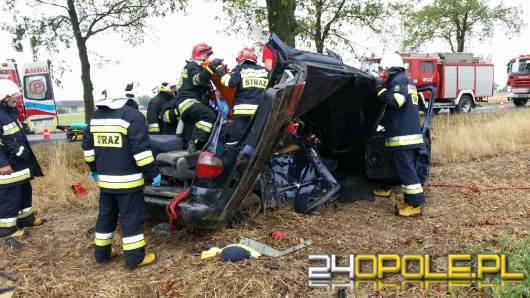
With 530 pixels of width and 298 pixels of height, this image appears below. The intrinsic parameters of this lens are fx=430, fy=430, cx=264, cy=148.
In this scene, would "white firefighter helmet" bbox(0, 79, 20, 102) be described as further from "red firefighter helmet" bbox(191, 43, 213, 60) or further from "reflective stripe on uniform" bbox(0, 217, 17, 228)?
"red firefighter helmet" bbox(191, 43, 213, 60)

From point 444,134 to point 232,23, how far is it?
23.2 ft

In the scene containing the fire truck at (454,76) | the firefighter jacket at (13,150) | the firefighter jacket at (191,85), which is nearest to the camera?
the firefighter jacket at (13,150)

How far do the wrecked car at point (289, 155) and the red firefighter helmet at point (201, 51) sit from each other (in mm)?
1229

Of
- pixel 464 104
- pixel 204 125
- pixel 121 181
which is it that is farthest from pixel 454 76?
pixel 121 181

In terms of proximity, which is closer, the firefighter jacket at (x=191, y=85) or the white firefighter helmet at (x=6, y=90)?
the white firefighter helmet at (x=6, y=90)

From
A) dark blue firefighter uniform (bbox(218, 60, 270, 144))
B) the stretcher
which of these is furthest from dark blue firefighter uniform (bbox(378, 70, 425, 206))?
the stretcher

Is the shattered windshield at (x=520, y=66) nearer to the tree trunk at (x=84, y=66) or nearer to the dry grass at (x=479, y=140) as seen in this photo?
the dry grass at (x=479, y=140)

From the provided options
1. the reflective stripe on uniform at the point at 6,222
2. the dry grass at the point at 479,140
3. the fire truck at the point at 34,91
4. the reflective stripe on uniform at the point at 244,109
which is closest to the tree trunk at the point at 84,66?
the fire truck at the point at 34,91

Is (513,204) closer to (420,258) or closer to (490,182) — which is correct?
(490,182)

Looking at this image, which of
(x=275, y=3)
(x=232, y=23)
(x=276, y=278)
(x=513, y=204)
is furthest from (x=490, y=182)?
(x=232, y=23)

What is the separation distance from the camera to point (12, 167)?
15.3ft

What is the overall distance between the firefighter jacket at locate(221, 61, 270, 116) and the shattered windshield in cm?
2177

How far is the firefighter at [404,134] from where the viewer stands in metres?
4.34

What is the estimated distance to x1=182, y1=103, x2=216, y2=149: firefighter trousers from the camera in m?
5.05
